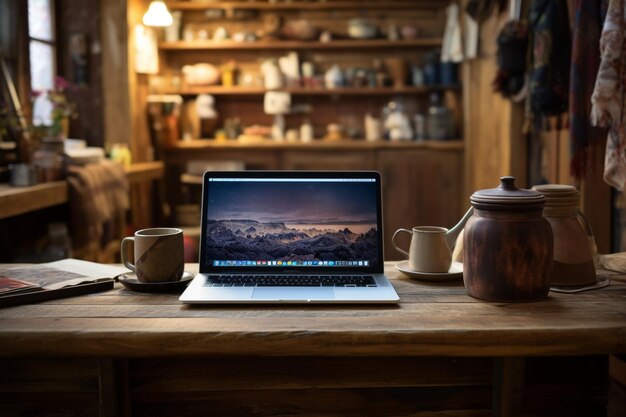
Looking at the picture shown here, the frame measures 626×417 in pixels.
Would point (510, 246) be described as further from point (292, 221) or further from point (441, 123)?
point (441, 123)

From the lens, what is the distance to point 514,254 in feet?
4.21

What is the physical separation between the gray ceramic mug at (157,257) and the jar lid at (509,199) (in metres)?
0.58

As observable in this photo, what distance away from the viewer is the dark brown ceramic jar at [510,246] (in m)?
1.29

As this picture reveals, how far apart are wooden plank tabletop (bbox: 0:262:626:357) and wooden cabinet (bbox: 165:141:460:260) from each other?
13.4 feet

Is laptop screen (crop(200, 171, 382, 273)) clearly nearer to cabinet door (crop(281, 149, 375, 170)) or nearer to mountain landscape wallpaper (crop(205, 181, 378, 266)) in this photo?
mountain landscape wallpaper (crop(205, 181, 378, 266))

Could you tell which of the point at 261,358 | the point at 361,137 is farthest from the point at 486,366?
the point at 361,137

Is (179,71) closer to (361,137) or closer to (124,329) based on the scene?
(361,137)

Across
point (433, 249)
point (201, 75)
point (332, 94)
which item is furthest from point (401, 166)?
point (433, 249)

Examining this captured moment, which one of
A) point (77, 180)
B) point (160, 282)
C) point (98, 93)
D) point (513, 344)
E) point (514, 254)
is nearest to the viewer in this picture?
point (513, 344)

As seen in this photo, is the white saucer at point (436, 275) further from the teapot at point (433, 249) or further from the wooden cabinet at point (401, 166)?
the wooden cabinet at point (401, 166)

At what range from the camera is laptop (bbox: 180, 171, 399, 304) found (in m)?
1.46

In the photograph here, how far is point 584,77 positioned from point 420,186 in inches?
109

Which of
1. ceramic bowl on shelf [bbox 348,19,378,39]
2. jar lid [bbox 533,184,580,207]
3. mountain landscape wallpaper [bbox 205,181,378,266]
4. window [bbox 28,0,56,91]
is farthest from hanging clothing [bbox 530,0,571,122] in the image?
window [bbox 28,0,56,91]

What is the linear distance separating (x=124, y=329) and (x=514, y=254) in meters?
0.68
